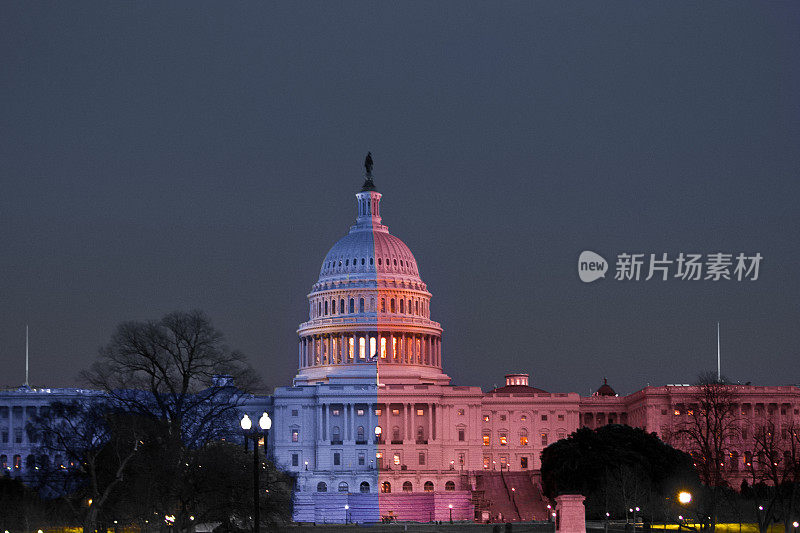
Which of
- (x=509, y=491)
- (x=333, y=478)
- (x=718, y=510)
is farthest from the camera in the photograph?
(x=333, y=478)


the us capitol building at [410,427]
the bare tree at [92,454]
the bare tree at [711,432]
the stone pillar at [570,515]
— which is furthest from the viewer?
the us capitol building at [410,427]

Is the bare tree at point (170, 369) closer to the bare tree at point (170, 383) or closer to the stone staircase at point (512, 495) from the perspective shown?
the bare tree at point (170, 383)

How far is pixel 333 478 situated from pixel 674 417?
39.4m

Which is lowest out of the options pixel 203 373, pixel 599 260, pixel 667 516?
pixel 667 516

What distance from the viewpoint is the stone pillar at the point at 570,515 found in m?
88.0

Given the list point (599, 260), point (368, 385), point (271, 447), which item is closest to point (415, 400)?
point (368, 385)

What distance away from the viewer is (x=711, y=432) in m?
162

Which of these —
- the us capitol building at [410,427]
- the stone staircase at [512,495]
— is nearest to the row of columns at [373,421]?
the us capitol building at [410,427]

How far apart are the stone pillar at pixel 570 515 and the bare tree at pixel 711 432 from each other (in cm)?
2559

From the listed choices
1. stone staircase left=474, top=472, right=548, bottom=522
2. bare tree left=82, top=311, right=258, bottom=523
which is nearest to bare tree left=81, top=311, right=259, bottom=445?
bare tree left=82, top=311, right=258, bottom=523

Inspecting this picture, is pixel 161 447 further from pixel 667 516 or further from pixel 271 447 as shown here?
Result: pixel 271 447

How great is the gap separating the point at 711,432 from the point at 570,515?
252 feet

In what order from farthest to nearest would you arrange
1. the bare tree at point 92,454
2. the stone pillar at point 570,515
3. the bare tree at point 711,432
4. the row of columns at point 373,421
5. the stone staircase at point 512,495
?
1. the row of columns at point 373,421
2. the stone staircase at point 512,495
3. the bare tree at point 711,432
4. the bare tree at point 92,454
5. the stone pillar at point 570,515

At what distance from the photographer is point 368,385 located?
19462 centimetres
